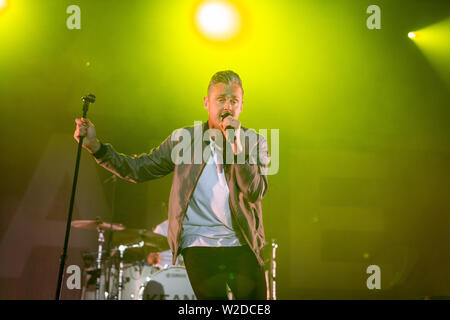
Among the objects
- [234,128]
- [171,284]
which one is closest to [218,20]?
[171,284]

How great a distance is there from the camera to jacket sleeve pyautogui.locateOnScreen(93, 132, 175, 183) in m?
2.50

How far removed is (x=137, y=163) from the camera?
2531mm

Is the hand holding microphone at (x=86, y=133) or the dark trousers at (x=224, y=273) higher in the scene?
the hand holding microphone at (x=86, y=133)

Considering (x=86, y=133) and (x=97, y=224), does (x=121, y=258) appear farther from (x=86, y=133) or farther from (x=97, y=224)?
(x=86, y=133)

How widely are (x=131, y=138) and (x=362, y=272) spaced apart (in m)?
4.23

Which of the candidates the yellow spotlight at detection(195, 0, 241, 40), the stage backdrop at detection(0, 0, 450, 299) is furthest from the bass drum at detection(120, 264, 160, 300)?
the yellow spotlight at detection(195, 0, 241, 40)

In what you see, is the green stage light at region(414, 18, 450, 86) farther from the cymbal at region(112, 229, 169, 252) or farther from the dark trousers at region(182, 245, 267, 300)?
the dark trousers at region(182, 245, 267, 300)

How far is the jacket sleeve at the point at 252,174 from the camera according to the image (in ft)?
6.70

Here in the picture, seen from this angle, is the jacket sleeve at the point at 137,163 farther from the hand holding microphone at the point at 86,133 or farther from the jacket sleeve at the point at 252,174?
the jacket sleeve at the point at 252,174

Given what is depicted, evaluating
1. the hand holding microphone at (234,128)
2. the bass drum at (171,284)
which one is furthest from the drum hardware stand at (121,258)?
the hand holding microphone at (234,128)

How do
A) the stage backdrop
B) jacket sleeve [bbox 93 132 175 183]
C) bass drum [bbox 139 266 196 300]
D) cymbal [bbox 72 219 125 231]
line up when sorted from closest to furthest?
1. jacket sleeve [bbox 93 132 175 183]
2. bass drum [bbox 139 266 196 300]
3. cymbal [bbox 72 219 125 231]
4. the stage backdrop
